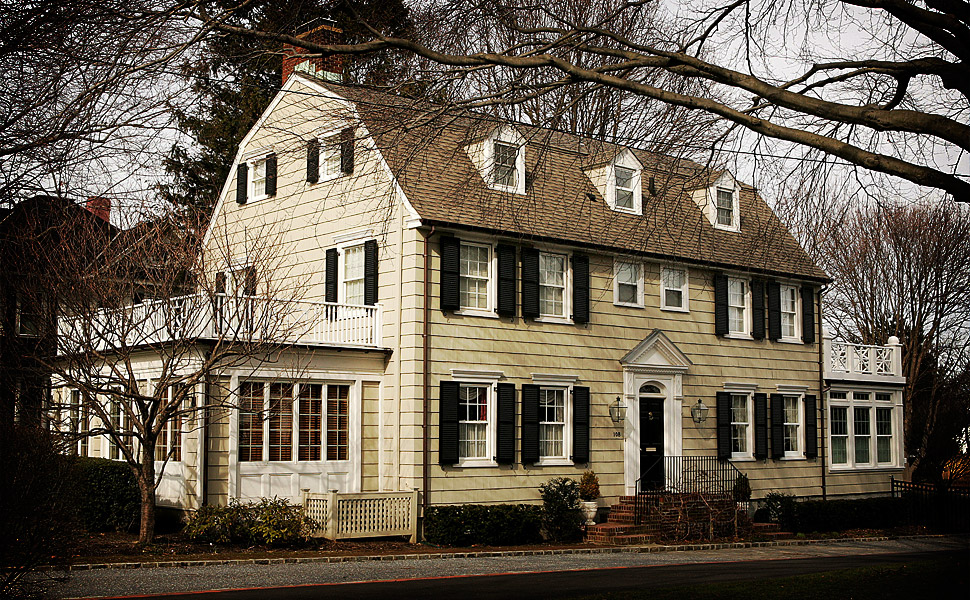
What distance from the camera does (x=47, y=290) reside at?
715 inches

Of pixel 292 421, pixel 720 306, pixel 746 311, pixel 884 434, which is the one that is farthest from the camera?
pixel 884 434

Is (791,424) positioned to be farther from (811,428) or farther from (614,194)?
(614,194)

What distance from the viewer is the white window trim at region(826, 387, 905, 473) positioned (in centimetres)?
2948

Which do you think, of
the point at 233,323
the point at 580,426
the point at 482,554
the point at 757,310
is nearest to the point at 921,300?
the point at 757,310

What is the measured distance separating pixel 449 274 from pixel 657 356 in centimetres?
656

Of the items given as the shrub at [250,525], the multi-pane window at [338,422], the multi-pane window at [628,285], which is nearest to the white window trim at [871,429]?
the multi-pane window at [628,285]

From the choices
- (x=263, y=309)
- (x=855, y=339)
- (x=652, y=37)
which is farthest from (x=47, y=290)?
(x=855, y=339)

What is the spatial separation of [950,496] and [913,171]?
2167cm

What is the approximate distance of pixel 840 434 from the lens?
29781mm

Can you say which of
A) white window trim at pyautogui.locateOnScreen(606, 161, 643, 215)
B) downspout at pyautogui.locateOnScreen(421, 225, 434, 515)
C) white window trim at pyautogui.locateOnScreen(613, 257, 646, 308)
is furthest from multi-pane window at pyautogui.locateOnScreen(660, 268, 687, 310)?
downspout at pyautogui.locateOnScreen(421, 225, 434, 515)

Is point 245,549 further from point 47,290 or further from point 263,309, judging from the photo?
point 47,290

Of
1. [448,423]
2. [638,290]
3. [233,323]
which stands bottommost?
[448,423]

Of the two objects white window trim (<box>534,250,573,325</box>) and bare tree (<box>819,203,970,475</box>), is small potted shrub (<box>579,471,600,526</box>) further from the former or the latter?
bare tree (<box>819,203,970,475</box>)

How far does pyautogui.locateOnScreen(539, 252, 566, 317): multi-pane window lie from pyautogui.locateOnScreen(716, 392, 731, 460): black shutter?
5613 millimetres
